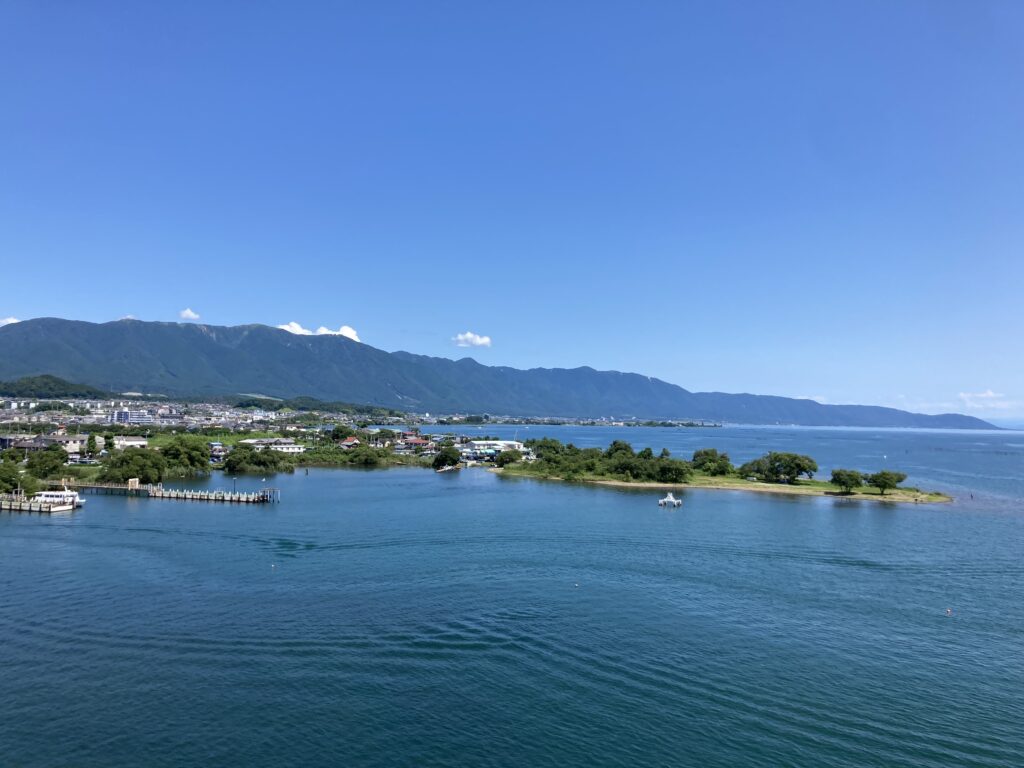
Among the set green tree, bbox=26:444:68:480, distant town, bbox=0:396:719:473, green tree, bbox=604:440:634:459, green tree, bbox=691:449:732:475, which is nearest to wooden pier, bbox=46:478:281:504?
green tree, bbox=26:444:68:480

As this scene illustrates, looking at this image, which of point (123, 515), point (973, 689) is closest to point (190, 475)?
point (123, 515)

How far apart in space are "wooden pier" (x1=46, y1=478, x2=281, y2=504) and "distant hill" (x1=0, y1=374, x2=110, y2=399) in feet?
480

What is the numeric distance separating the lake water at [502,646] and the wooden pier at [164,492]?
29.5ft

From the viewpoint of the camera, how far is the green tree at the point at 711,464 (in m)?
62.2

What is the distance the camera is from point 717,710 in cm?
1504

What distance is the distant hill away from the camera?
16400cm

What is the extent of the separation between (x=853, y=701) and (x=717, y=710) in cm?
A: 353

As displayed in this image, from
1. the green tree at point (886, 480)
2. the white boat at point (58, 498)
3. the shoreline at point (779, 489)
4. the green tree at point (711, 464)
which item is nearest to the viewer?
the white boat at point (58, 498)

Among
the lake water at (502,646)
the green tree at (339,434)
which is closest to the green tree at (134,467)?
the lake water at (502,646)

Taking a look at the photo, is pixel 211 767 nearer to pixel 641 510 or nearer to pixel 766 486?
pixel 641 510

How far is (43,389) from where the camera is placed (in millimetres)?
169000

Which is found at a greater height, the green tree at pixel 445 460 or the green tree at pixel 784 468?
the green tree at pixel 784 468

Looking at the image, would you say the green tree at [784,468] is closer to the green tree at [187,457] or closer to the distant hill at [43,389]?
the green tree at [187,457]

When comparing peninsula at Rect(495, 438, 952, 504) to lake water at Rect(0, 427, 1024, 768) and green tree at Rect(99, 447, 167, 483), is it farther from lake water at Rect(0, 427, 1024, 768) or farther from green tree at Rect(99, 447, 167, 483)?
green tree at Rect(99, 447, 167, 483)
